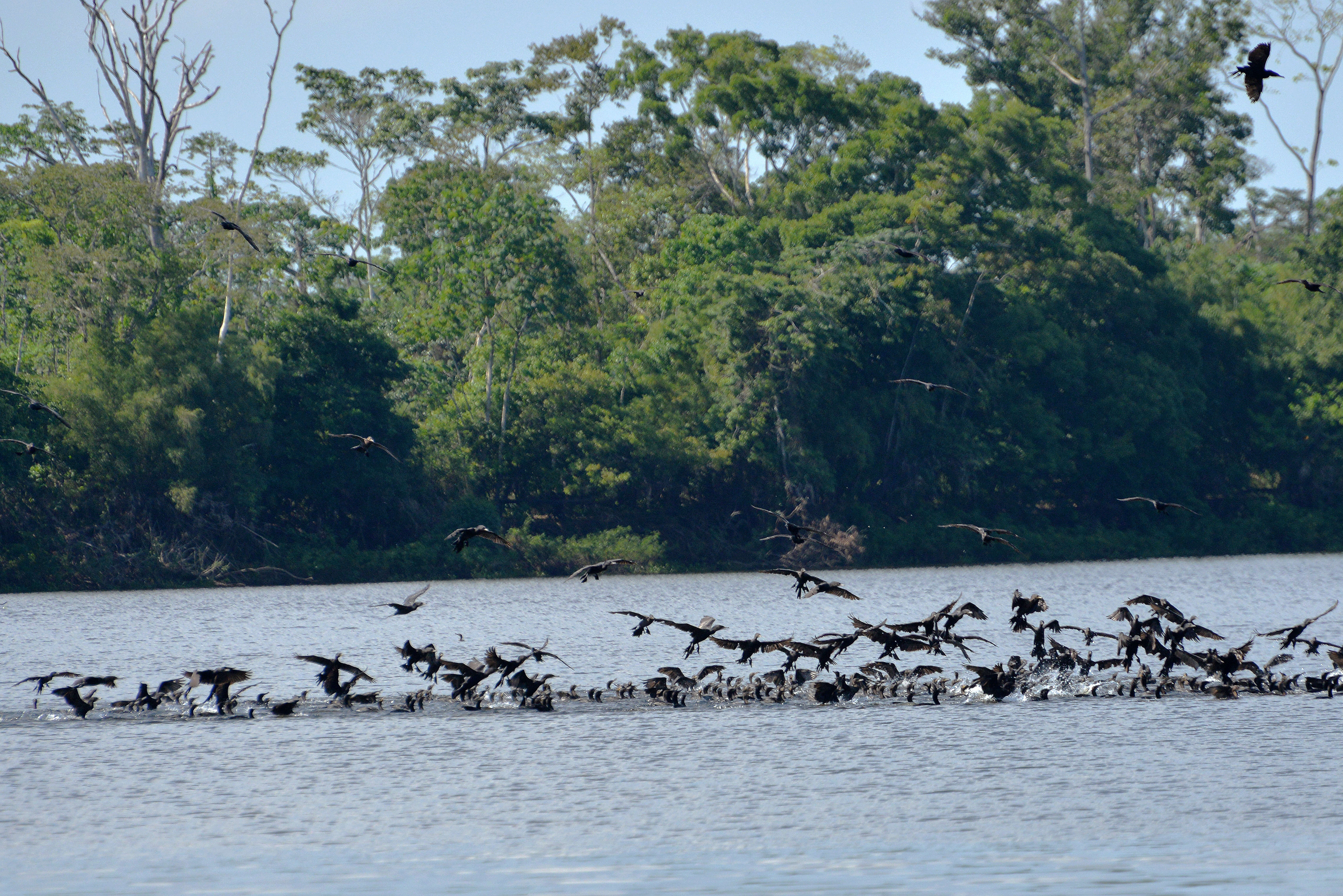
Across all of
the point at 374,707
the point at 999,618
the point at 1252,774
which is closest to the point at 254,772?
the point at 374,707

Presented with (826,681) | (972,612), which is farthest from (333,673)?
(972,612)

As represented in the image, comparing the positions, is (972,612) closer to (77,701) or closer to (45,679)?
(77,701)

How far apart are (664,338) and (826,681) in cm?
4313

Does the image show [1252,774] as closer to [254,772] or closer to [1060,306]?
[254,772]

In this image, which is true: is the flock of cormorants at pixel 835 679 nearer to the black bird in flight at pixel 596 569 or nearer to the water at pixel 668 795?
the water at pixel 668 795

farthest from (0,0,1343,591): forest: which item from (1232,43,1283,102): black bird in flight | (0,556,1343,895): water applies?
(1232,43,1283,102): black bird in flight

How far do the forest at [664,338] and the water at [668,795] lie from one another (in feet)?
95.6

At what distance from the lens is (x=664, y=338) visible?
68.9m

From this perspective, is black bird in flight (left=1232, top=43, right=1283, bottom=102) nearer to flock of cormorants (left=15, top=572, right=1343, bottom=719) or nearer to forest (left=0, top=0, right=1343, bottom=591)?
flock of cormorants (left=15, top=572, right=1343, bottom=719)

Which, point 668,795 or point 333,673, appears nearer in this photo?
point 668,795

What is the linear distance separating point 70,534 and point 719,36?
120ft

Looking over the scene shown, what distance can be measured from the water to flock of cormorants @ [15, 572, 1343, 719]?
0.32 m

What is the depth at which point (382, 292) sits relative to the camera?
7706cm

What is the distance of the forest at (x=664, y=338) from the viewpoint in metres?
59.3
